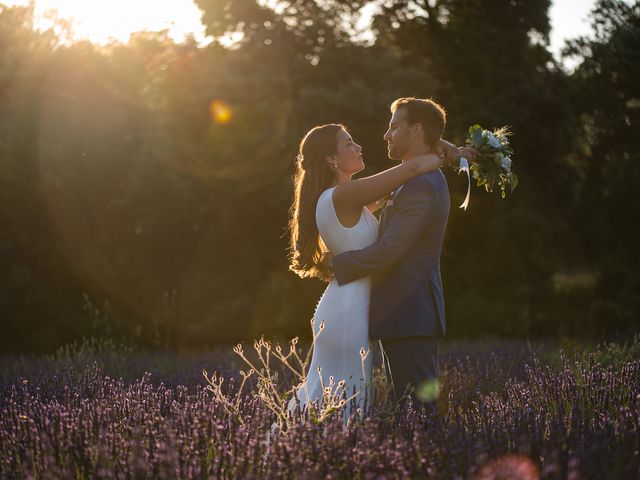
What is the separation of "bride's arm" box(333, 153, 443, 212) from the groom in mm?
49

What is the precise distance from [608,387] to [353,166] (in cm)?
177

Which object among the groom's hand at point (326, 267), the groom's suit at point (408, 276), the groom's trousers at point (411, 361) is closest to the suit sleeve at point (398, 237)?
the groom's suit at point (408, 276)

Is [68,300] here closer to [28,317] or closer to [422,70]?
[28,317]

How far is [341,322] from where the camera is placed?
4426 mm

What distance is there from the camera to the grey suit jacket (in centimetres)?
425

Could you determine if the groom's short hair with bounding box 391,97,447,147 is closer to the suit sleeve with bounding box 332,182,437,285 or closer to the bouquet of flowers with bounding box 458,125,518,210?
the suit sleeve with bounding box 332,182,437,285

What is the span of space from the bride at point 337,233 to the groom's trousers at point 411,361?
6.0 inches

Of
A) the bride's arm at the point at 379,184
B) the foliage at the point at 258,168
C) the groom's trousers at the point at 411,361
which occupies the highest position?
the bride's arm at the point at 379,184

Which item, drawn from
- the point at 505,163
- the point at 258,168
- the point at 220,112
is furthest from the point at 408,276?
the point at 220,112

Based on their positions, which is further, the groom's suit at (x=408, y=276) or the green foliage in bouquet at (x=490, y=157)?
the green foliage in bouquet at (x=490, y=157)

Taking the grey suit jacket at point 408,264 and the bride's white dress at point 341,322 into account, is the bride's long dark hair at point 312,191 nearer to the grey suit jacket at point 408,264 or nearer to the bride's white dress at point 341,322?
the bride's white dress at point 341,322

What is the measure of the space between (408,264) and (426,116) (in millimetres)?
841

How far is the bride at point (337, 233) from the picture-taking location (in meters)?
4.42

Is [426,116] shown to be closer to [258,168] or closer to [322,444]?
[322,444]
